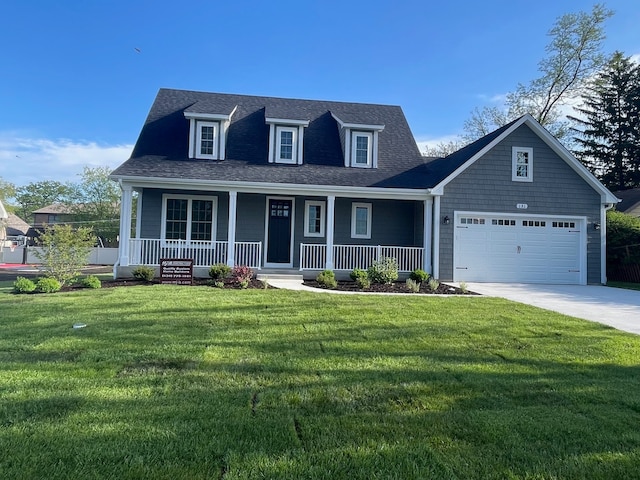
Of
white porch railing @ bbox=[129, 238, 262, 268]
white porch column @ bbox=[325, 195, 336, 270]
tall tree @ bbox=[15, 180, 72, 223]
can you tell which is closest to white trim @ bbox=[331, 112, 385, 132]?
white porch column @ bbox=[325, 195, 336, 270]

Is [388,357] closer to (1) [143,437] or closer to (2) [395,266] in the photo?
(1) [143,437]

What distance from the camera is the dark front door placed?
46.3ft

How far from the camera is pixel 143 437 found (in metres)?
2.61

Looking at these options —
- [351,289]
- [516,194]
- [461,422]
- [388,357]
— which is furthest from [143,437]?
[516,194]

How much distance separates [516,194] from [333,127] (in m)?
7.23

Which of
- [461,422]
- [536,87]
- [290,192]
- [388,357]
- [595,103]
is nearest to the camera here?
[461,422]

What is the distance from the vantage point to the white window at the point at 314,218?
14195 millimetres

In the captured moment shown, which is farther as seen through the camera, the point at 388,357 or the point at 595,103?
the point at 595,103

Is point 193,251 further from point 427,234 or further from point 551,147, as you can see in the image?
point 551,147

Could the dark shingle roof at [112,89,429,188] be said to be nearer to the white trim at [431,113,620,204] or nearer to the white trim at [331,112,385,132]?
A: the white trim at [331,112,385,132]

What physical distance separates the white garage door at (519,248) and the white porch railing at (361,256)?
4.73 ft

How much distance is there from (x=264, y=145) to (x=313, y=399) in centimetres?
1260

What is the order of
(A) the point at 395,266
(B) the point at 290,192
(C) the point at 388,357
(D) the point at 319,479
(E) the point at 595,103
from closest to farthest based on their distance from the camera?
1. (D) the point at 319,479
2. (C) the point at 388,357
3. (A) the point at 395,266
4. (B) the point at 290,192
5. (E) the point at 595,103

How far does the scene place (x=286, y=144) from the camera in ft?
47.5
